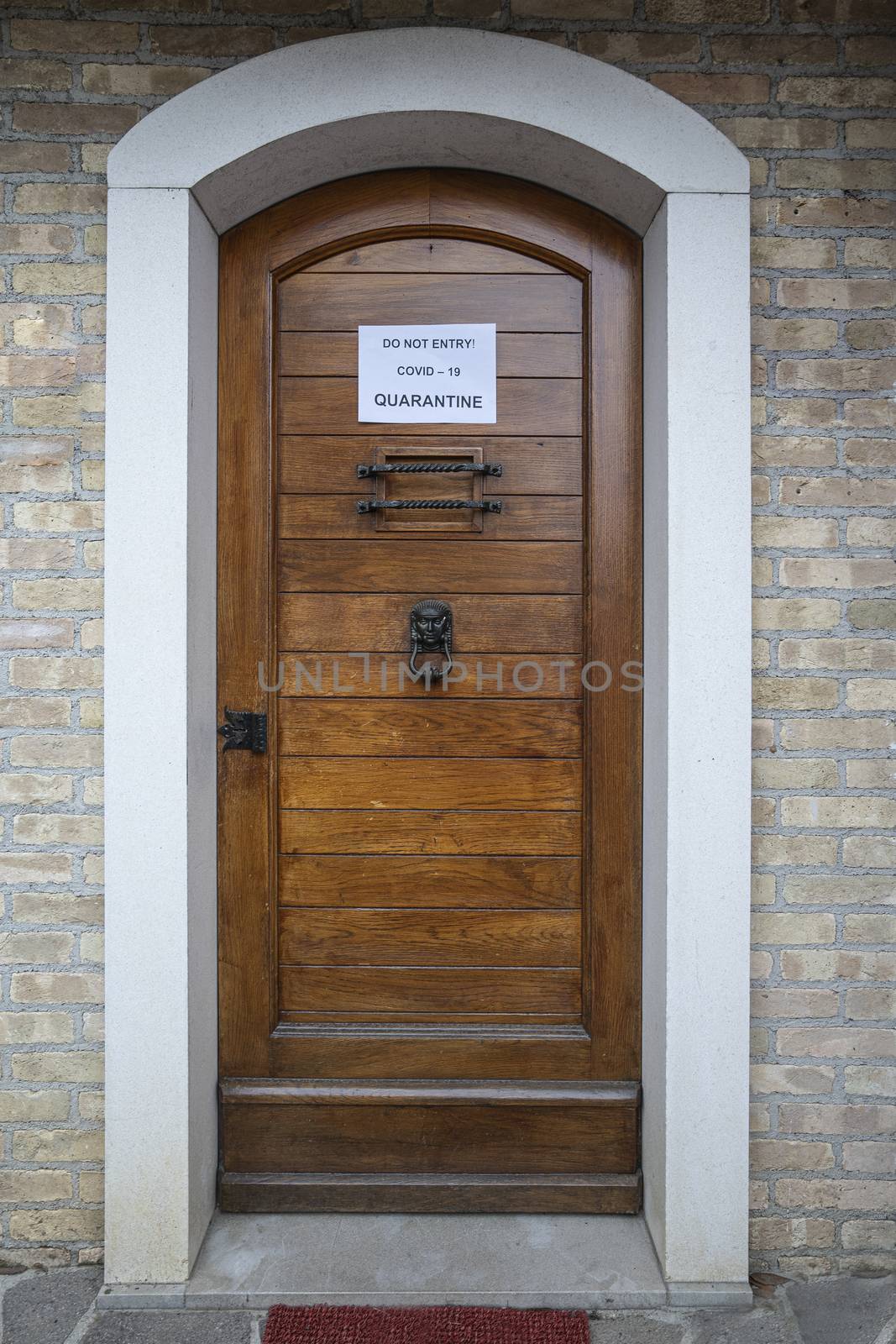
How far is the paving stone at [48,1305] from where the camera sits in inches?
73.7

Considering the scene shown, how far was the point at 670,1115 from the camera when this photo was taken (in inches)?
77.6

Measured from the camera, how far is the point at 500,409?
2.16 metres

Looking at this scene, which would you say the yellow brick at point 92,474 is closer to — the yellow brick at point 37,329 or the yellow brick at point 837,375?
the yellow brick at point 37,329

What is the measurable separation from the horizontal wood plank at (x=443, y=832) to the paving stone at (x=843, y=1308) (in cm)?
112

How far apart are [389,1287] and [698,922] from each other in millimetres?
1068

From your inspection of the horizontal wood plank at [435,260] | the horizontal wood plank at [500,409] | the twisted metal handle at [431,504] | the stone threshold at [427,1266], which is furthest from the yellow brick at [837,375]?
the stone threshold at [427,1266]

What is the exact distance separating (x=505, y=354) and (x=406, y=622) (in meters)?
0.71

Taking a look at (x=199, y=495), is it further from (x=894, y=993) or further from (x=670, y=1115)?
(x=894, y=993)

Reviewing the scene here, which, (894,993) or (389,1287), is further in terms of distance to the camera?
(894,993)

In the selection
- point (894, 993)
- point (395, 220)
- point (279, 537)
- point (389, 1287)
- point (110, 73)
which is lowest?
point (389, 1287)

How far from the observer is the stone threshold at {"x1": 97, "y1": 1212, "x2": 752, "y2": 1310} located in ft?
6.29

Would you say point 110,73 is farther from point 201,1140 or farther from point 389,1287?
point 389,1287

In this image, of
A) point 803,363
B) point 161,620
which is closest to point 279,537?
point 161,620

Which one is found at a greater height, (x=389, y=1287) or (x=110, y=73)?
(x=110, y=73)
